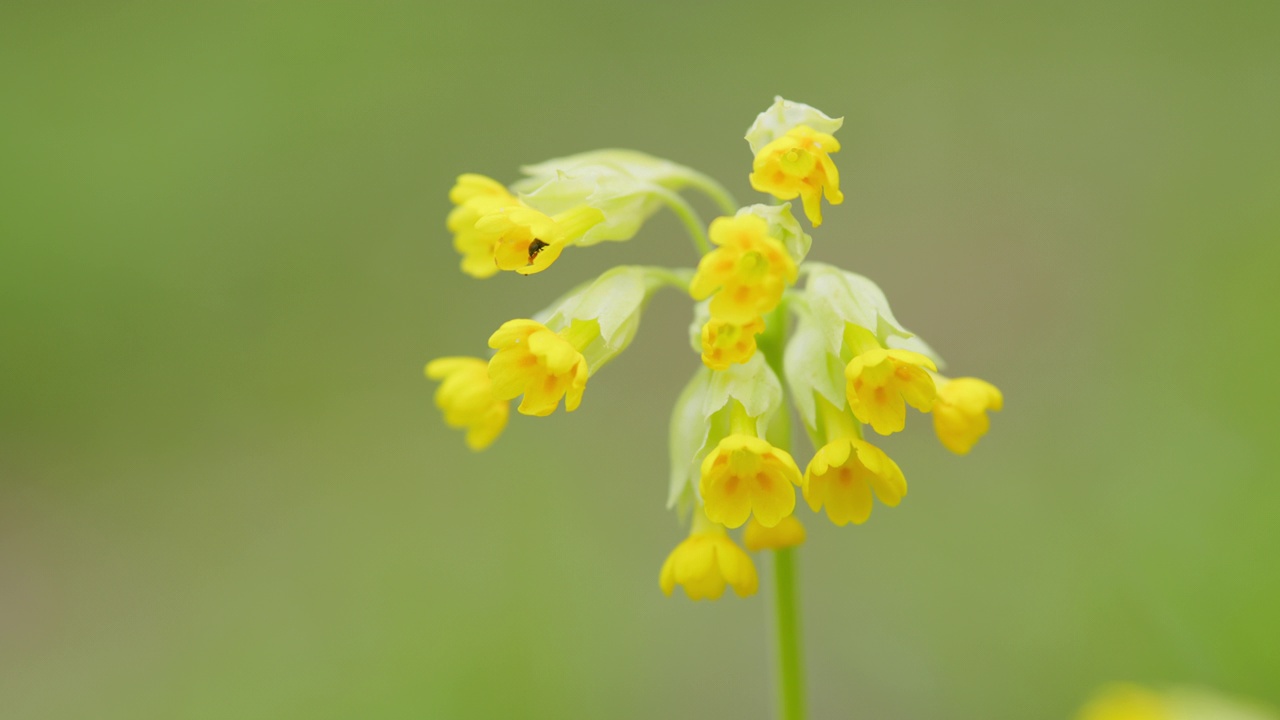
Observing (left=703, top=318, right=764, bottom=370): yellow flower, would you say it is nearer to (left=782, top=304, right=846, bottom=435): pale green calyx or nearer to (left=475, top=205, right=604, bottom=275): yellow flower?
(left=782, top=304, right=846, bottom=435): pale green calyx

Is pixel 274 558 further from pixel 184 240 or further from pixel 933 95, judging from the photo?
pixel 933 95

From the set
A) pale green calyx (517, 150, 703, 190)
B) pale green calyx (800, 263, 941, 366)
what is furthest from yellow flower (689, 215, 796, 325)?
pale green calyx (517, 150, 703, 190)

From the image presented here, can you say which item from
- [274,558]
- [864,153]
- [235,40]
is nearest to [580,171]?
[274,558]

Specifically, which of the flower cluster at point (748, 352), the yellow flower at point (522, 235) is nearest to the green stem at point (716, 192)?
the flower cluster at point (748, 352)

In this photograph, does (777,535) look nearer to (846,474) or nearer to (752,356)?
(846,474)

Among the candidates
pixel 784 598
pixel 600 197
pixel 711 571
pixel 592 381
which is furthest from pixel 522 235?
pixel 592 381

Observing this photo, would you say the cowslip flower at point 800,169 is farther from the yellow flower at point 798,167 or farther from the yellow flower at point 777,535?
the yellow flower at point 777,535
